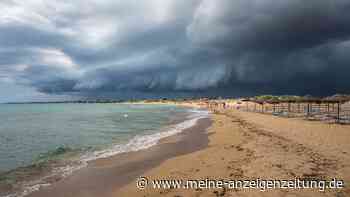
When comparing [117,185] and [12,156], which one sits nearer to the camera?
[117,185]

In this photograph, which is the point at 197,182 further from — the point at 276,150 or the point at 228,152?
the point at 276,150

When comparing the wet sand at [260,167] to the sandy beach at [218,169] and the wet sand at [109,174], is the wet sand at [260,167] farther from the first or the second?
the wet sand at [109,174]

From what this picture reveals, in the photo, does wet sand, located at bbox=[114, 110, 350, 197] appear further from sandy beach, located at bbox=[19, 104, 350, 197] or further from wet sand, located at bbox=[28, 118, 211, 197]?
wet sand, located at bbox=[28, 118, 211, 197]

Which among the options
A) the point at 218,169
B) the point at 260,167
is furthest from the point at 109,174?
the point at 260,167

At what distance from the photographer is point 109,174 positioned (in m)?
8.74

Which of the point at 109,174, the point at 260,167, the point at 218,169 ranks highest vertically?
the point at 260,167

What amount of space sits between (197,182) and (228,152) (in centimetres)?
463

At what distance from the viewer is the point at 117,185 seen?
749 centimetres

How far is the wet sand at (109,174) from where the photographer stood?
7047 millimetres

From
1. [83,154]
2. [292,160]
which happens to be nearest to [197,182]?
[292,160]

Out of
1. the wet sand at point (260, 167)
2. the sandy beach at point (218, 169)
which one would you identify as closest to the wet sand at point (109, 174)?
the sandy beach at point (218, 169)

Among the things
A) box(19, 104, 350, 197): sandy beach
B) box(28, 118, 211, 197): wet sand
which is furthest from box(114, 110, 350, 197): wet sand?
box(28, 118, 211, 197): wet sand

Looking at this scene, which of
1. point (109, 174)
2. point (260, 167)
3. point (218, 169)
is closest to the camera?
point (260, 167)

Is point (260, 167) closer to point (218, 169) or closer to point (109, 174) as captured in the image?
point (218, 169)
